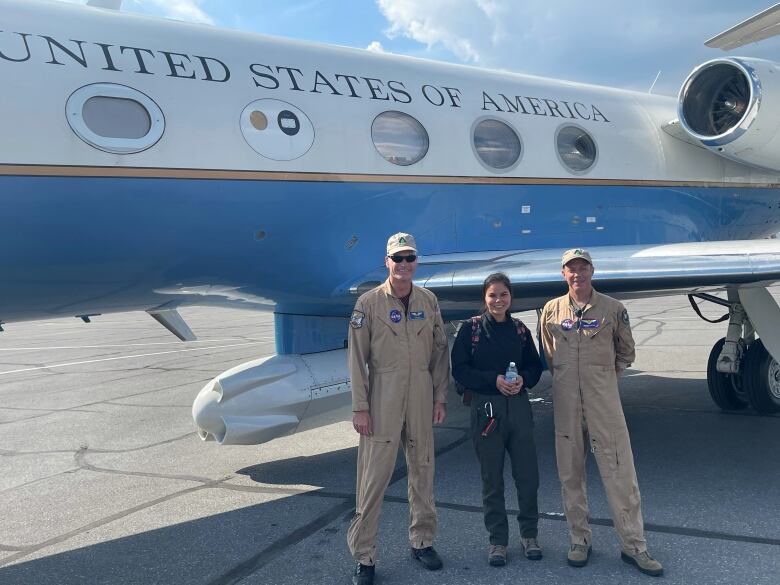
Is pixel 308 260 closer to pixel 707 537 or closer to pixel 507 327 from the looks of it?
pixel 507 327

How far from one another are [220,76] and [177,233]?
1.18m

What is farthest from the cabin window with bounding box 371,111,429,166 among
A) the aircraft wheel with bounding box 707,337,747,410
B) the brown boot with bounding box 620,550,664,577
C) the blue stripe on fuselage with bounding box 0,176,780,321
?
the aircraft wheel with bounding box 707,337,747,410

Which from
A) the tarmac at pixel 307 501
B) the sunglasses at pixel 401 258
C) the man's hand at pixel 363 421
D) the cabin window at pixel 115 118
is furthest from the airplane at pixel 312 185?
the man's hand at pixel 363 421

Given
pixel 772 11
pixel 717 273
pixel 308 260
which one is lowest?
pixel 717 273

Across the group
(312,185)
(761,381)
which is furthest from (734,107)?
(312,185)

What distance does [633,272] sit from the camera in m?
4.77

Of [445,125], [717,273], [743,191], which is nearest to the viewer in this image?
[717,273]

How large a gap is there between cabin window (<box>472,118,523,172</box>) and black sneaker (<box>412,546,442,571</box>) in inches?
141

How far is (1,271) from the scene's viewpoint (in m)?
4.25

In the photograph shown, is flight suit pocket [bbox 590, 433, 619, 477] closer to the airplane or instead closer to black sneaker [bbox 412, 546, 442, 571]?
black sneaker [bbox 412, 546, 442, 571]

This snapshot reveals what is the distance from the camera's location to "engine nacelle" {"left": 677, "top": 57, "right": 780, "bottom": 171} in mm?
6523

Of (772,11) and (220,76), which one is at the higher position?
(772,11)

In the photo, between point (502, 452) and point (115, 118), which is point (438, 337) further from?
point (115, 118)

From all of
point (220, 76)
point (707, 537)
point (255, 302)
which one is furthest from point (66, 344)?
point (707, 537)
